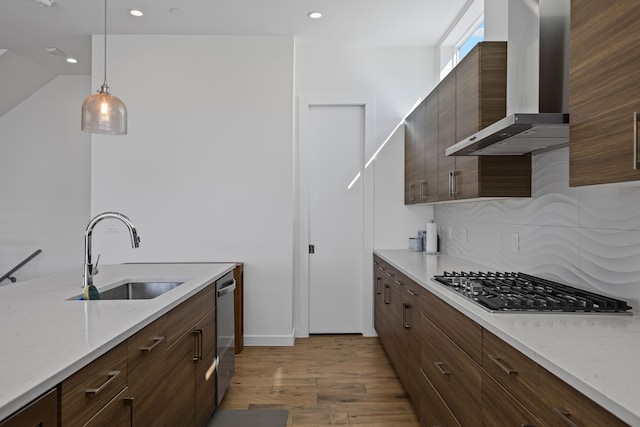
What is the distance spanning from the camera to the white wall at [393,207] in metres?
4.45

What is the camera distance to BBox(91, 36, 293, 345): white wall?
420 cm

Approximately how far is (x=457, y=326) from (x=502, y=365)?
1.49 ft

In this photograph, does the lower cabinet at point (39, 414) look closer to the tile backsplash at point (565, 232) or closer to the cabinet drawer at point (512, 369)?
the cabinet drawer at point (512, 369)

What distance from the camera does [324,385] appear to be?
3188mm

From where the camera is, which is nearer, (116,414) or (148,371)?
(116,414)

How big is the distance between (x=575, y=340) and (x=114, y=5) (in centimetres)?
396

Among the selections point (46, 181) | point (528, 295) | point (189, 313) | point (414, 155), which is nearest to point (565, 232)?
point (528, 295)

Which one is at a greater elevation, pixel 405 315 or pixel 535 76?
pixel 535 76

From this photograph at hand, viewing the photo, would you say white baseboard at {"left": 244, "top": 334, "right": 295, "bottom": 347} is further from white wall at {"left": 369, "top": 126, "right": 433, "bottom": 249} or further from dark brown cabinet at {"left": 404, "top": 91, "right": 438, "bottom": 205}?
dark brown cabinet at {"left": 404, "top": 91, "right": 438, "bottom": 205}

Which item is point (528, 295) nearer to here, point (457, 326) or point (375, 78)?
point (457, 326)

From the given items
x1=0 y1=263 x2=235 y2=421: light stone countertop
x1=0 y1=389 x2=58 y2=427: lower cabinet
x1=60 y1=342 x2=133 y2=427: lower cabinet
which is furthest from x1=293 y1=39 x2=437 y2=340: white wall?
x1=0 y1=389 x2=58 y2=427: lower cabinet

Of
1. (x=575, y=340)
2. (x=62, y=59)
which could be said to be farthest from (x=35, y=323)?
(x=62, y=59)

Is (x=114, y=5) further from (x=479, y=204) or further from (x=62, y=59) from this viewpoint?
(x=479, y=204)

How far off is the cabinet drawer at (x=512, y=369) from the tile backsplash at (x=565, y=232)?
645 mm
